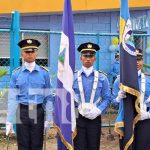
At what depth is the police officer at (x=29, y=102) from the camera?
5.68m

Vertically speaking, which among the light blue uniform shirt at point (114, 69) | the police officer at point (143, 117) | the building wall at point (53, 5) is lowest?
the police officer at point (143, 117)

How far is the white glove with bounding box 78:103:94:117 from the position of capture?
18.0 feet

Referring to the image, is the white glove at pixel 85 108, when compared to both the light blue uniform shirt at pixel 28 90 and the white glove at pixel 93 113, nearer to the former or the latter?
the white glove at pixel 93 113

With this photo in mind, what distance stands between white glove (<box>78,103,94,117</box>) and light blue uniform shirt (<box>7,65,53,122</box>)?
0.43 meters

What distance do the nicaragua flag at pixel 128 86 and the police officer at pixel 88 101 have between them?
0.31 meters

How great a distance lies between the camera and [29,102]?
18.6 ft

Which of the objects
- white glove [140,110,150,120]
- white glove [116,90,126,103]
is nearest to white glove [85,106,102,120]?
white glove [116,90,126,103]

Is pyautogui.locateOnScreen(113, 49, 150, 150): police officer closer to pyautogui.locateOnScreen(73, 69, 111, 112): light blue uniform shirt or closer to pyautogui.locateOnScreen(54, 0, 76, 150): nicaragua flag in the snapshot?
pyautogui.locateOnScreen(73, 69, 111, 112): light blue uniform shirt

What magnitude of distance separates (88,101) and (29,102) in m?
0.76

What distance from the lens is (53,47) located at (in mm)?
11297

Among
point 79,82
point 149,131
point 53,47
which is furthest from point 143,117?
point 53,47

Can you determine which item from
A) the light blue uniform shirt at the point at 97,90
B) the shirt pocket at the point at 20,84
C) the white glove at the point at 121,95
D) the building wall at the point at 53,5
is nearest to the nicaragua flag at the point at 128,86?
the white glove at the point at 121,95

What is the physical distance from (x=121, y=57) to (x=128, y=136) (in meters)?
0.99

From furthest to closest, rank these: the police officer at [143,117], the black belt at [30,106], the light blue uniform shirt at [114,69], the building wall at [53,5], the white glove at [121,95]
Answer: the building wall at [53,5]
the light blue uniform shirt at [114,69]
the black belt at [30,106]
the police officer at [143,117]
the white glove at [121,95]
